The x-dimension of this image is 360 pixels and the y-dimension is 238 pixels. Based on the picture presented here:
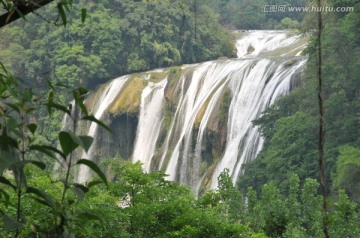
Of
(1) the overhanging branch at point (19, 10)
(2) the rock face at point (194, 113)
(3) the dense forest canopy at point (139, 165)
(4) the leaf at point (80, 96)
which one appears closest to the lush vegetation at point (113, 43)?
(3) the dense forest canopy at point (139, 165)

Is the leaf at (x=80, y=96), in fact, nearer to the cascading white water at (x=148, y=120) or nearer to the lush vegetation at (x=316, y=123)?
the lush vegetation at (x=316, y=123)

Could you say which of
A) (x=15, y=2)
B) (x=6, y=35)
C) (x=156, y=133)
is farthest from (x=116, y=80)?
(x=15, y=2)

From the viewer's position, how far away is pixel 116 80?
88.1 feet

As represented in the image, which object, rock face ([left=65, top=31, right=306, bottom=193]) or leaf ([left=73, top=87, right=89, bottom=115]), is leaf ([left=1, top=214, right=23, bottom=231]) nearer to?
leaf ([left=73, top=87, right=89, bottom=115])

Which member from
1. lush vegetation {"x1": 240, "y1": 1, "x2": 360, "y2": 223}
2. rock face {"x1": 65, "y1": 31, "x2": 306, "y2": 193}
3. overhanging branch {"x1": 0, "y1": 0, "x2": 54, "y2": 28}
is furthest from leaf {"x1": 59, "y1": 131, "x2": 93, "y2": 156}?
rock face {"x1": 65, "y1": 31, "x2": 306, "y2": 193}

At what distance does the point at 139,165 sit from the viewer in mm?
7945

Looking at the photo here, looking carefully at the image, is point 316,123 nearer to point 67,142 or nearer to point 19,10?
point 19,10

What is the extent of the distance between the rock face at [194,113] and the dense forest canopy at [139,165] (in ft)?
2.77

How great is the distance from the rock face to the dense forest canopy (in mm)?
844

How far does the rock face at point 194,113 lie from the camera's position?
20.1 metres

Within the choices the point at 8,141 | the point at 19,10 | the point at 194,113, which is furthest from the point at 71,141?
the point at 194,113

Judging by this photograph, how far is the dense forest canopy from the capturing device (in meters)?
1.46

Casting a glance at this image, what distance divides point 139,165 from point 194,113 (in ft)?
44.3

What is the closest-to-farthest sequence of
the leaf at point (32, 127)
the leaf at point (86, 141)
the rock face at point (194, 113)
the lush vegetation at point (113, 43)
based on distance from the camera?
1. the leaf at point (86, 141)
2. the leaf at point (32, 127)
3. the rock face at point (194, 113)
4. the lush vegetation at point (113, 43)
